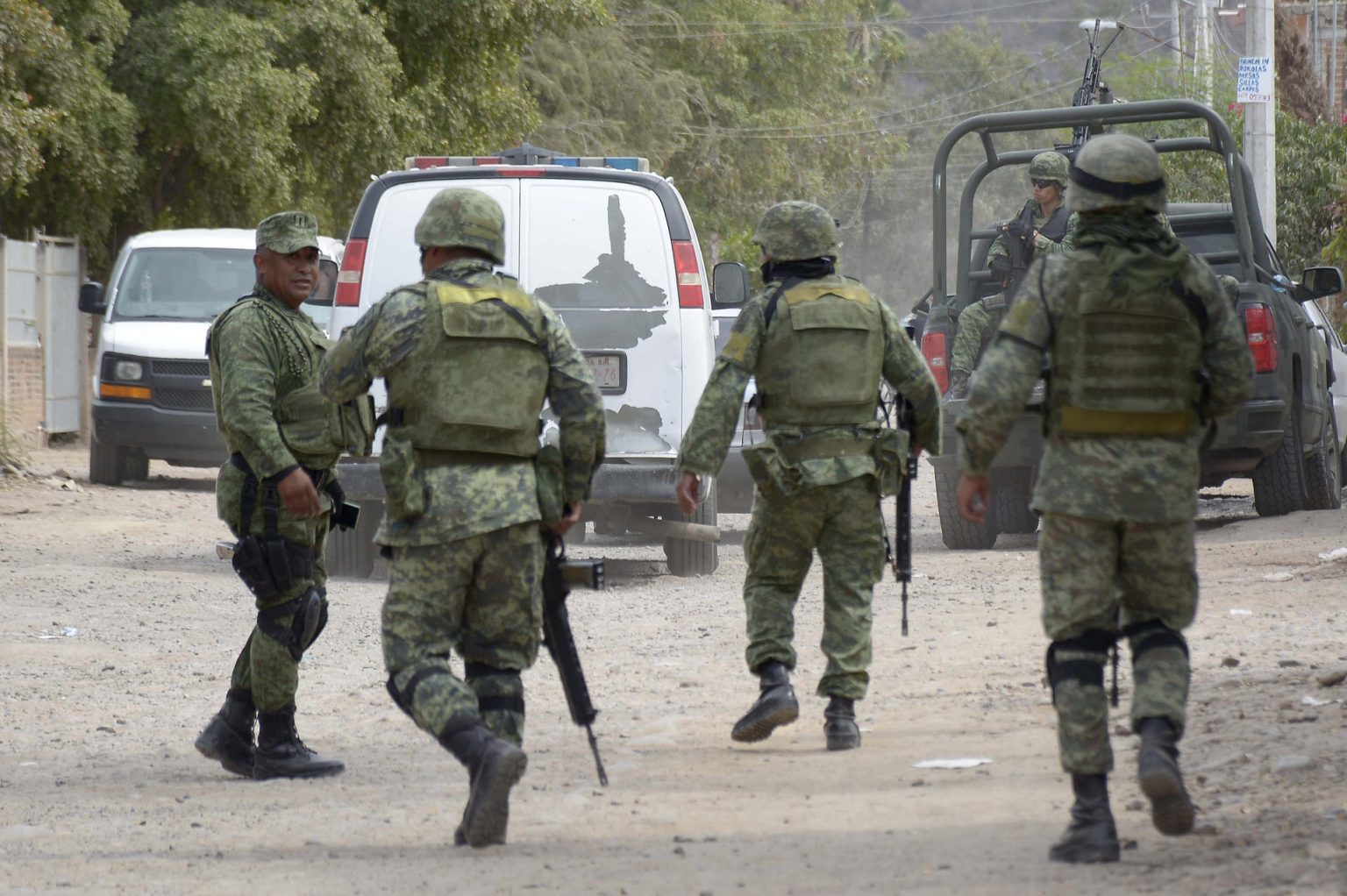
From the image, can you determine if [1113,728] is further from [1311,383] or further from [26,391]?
[26,391]

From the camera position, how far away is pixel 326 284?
1301cm

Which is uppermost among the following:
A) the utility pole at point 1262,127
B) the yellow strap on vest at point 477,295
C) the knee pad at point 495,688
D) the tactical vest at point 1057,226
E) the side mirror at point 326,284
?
the utility pole at point 1262,127

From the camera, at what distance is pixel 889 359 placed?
6.39 m

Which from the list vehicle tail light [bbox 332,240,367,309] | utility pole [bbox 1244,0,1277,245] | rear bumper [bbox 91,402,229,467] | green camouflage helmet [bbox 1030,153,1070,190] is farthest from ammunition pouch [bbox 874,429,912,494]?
utility pole [bbox 1244,0,1277,245]

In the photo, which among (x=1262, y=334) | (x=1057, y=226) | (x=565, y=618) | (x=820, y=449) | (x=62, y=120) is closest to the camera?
(x=565, y=618)

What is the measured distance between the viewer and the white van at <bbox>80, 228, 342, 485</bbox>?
1698 centimetres

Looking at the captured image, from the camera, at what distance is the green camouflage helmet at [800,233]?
6.36 m

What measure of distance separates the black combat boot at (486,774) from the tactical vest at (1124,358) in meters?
1.52

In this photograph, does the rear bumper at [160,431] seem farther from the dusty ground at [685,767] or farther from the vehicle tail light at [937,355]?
the vehicle tail light at [937,355]

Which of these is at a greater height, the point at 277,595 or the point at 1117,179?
the point at 1117,179

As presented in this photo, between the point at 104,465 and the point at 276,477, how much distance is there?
41.2 feet

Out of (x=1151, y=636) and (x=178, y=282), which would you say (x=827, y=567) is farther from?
(x=178, y=282)

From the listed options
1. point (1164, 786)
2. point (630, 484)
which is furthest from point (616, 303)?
point (1164, 786)

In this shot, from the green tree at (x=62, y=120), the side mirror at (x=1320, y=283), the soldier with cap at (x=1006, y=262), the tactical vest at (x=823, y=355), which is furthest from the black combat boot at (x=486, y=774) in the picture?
the green tree at (x=62, y=120)
